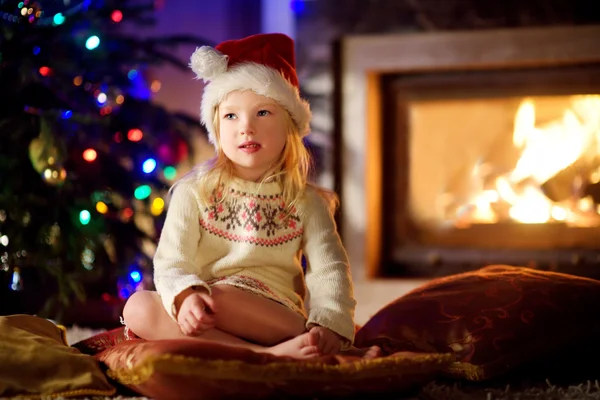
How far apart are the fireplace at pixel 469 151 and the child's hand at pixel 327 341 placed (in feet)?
5.34

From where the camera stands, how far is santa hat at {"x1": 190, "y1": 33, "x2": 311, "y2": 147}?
1405 millimetres

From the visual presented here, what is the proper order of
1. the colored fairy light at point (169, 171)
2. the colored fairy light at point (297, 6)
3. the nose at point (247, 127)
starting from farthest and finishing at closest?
the colored fairy light at point (297, 6) < the colored fairy light at point (169, 171) < the nose at point (247, 127)

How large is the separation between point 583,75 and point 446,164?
23.1 inches

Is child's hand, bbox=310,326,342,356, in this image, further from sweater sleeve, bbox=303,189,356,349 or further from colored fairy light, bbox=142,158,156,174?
colored fairy light, bbox=142,158,156,174

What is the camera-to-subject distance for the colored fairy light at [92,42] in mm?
2057

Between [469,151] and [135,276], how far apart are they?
1.42m

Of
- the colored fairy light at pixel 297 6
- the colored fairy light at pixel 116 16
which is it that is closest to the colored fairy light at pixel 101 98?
the colored fairy light at pixel 116 16

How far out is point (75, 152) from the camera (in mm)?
2008

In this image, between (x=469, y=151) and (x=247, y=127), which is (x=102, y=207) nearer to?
(x=247, y=127)

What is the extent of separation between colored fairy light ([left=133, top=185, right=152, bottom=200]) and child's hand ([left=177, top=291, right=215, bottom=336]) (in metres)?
0.90

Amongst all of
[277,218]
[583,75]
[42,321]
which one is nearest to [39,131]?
[42,321]

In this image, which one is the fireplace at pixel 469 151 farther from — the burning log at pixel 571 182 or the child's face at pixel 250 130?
the child's face at pixel 250 130

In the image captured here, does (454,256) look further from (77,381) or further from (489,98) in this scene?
(77,381)

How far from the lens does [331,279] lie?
135 cm
